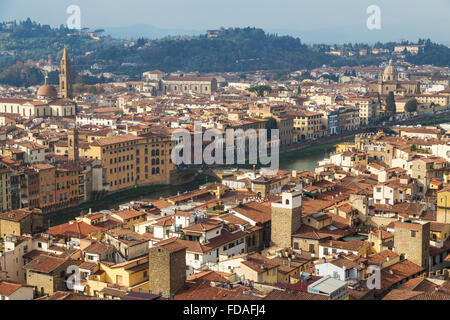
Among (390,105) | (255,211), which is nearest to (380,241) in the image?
(255,211)

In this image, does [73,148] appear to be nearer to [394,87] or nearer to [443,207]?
[443,207]

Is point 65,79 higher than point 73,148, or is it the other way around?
point 65,79

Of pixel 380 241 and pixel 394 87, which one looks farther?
pixel 394 87

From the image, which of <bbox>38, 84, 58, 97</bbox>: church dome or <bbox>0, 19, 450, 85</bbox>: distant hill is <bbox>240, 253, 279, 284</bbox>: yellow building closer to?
<bbox>38, 84, 58, 97</bbox>: church dome

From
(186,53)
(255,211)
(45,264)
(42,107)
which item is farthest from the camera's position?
(186,53)

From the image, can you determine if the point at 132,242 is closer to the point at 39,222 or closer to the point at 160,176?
the point at 39,222

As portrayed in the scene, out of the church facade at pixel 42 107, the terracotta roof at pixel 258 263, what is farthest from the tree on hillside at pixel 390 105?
the terracotta roof at pixel 258 263

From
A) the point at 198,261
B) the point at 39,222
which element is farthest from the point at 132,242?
the point at 39,222
